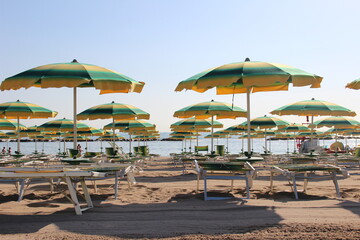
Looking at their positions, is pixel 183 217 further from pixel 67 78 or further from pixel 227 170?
pixel 67 78

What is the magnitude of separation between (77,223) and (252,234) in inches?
64.4

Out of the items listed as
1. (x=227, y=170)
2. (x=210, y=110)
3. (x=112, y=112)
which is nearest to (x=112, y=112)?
(x=112, y=112)

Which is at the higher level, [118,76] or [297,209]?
[118,76]

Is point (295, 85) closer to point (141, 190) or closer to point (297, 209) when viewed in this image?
point (297, 209)

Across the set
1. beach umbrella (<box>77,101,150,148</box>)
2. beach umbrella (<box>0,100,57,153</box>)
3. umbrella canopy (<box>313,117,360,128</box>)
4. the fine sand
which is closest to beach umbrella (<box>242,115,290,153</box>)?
umbrella canopy (<box>313,117,360,128</box>)

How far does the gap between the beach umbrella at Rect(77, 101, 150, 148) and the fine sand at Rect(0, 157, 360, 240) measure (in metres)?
3.51

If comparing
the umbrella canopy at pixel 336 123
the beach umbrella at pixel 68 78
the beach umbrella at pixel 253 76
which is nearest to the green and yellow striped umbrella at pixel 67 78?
the beach umbrella at pixel 68 78

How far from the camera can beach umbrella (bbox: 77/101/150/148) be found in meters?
8.64

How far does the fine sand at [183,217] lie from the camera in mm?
3219

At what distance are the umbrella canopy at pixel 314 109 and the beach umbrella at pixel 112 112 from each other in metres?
3.33

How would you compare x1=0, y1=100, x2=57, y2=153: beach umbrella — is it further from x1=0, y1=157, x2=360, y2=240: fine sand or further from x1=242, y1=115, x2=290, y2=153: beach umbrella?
x1=242, y1=115, x2=290, y2=153: beach umbrella

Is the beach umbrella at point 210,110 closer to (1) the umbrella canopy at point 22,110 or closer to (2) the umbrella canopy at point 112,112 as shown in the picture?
(2) the umbrella canopy at point 112,112

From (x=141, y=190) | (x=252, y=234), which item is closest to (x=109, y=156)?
(x=141, y=190)

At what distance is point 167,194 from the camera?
552 cm
